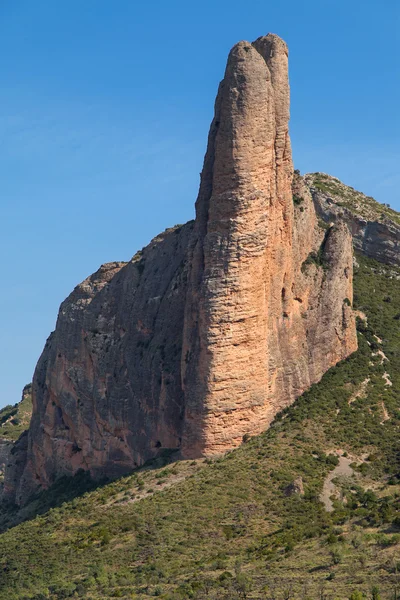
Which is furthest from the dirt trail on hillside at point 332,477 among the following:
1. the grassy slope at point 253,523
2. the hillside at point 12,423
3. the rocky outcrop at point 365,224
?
the hillside at point 12,423

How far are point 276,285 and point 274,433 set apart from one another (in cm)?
844

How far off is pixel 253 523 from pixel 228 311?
12.4 m

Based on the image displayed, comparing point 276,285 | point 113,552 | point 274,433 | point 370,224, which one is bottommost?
point 113,552

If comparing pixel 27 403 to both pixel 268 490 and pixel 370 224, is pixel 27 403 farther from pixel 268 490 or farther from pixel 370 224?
pixel 268 490

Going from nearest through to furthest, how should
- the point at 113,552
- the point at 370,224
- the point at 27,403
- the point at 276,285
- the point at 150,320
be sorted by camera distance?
the point at 113,552, the point at 276,285, the point at 150,320, the point at 370,224, the point at 27,403

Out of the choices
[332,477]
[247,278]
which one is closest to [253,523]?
[332,477]

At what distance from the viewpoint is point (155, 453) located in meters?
87.6

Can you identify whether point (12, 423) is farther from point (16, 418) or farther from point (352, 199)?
point (352, 199)

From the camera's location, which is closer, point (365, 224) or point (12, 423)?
point (365, 224)

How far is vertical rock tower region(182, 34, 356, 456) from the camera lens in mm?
82375

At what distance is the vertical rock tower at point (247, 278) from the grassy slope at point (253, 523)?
71.6 inches

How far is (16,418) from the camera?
12725cm

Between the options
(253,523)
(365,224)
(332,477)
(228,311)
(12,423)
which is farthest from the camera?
(12,423)

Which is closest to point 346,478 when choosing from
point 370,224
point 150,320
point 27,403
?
point 150,320
